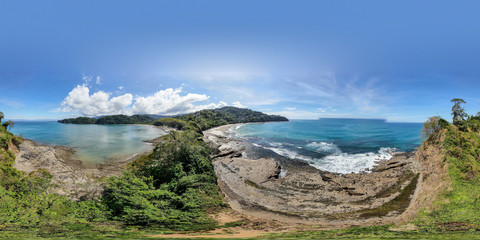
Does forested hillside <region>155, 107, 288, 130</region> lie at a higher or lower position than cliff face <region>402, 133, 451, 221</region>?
higher

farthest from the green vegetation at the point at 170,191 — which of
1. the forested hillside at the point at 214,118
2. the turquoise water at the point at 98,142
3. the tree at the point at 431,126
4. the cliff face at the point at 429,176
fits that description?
the forested hillside at the point at 214,118

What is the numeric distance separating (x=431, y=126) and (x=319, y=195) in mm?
16225

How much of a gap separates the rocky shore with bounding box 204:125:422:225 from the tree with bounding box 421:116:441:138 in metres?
4.55

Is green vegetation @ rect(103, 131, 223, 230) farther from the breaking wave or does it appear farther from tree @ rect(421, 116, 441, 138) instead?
tree @ rect(421, 116, 441, 138)

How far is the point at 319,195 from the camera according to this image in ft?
52.0

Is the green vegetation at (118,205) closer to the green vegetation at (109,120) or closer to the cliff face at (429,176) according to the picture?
the cliff face at (429,176)

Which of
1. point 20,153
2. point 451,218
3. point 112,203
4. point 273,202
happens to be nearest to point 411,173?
point 451,218

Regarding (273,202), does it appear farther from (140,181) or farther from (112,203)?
(112,203)

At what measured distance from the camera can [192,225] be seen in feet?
28.7

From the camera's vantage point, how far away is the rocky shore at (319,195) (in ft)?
39.9

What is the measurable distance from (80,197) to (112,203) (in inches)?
90.5

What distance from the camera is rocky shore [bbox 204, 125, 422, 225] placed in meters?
12.1

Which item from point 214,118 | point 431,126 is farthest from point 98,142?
point 214,118

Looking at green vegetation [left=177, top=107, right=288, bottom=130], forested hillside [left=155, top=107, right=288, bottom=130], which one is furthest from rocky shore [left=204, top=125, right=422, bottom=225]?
green vegetation [left=177, top=107, right=288, bottom=130]
